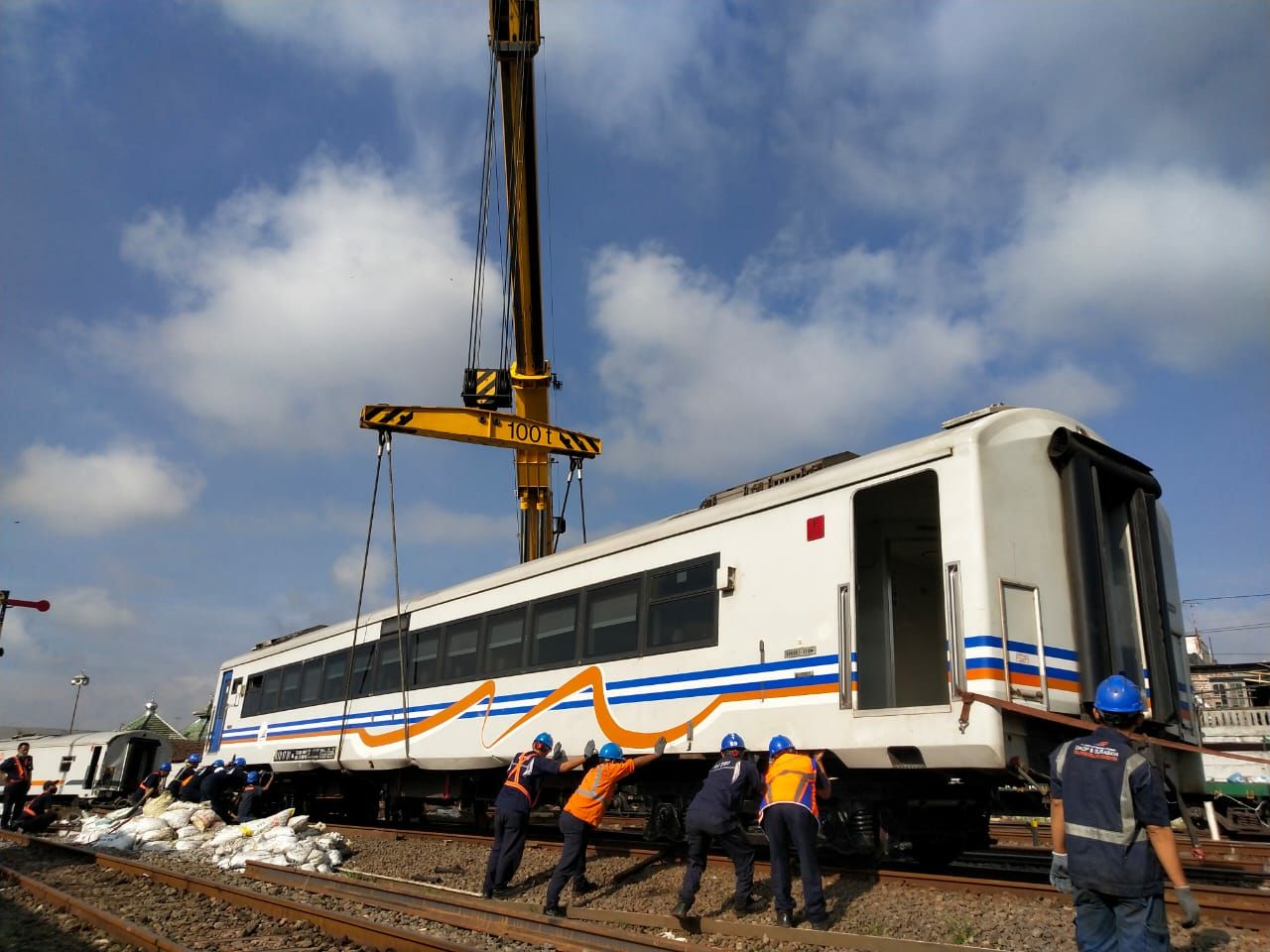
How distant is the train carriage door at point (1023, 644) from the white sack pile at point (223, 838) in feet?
25.6

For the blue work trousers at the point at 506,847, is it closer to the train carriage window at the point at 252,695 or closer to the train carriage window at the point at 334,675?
the train carriage window at the point at 334,675

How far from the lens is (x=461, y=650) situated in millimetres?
12453

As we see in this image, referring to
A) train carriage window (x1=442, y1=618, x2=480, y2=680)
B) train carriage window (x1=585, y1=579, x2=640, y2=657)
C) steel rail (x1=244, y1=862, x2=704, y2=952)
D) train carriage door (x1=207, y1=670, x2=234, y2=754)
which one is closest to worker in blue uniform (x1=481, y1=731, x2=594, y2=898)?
steel rail (x1=244, y1=862, x2=704, y2=952)

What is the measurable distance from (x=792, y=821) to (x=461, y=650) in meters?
6.32

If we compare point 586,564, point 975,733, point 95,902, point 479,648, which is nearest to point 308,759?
point 479,648

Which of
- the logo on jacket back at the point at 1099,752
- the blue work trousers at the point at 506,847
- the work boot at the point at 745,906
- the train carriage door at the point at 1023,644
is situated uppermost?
the train carriage door at the point at 1023,644

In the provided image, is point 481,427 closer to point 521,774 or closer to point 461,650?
point 461,650

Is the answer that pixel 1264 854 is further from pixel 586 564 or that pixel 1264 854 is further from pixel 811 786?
pixel 586 564

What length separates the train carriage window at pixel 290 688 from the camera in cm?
1672

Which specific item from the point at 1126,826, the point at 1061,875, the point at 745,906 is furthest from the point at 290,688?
the point at 1126,826

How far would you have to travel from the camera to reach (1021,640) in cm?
702

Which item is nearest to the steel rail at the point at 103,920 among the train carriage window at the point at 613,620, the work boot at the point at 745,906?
the work boot at the point at 745,906

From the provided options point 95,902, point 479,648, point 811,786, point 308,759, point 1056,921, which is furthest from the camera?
point 308,759

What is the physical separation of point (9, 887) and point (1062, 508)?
10956 mm
